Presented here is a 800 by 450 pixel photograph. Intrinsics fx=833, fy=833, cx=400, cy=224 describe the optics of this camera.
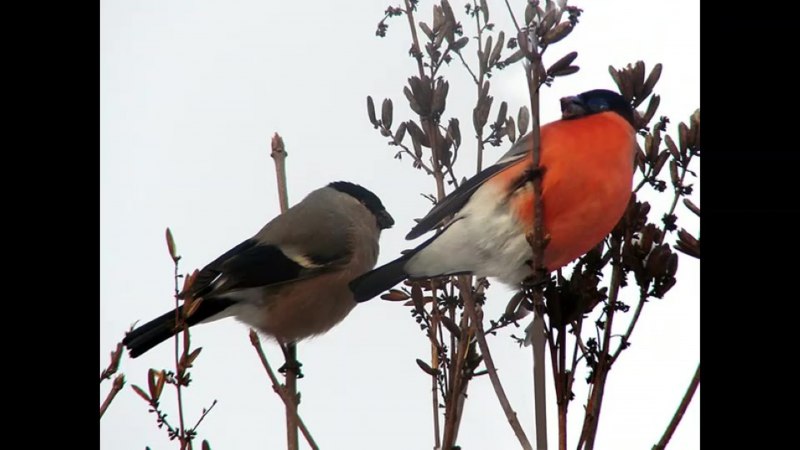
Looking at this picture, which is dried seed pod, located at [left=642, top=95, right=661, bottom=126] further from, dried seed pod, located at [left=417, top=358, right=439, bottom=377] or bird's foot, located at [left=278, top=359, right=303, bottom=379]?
bird's foot, located at [left=278, top=359, right=303, bottom=379]

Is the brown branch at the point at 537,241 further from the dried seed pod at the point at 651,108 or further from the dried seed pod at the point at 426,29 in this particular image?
the dried seed pod at the point at 426,29

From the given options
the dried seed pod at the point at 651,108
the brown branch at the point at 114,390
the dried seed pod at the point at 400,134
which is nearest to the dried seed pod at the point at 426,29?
the dried seed pod at the point at 400,134

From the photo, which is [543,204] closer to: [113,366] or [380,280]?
[380,280]

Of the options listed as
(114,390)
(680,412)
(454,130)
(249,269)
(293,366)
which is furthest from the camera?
(249,269)

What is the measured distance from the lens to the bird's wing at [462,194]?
134 cm

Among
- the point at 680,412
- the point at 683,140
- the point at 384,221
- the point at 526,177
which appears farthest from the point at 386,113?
the point at 384,221

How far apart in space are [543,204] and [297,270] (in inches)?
34.4

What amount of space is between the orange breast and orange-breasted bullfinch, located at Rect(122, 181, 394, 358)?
70 centimetres

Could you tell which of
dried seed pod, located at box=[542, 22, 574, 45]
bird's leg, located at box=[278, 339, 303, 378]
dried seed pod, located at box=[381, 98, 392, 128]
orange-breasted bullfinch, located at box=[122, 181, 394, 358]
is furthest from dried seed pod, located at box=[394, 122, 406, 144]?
bird's leg, located at box=[278, 339, 303, 378]

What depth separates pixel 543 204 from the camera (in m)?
1.30
